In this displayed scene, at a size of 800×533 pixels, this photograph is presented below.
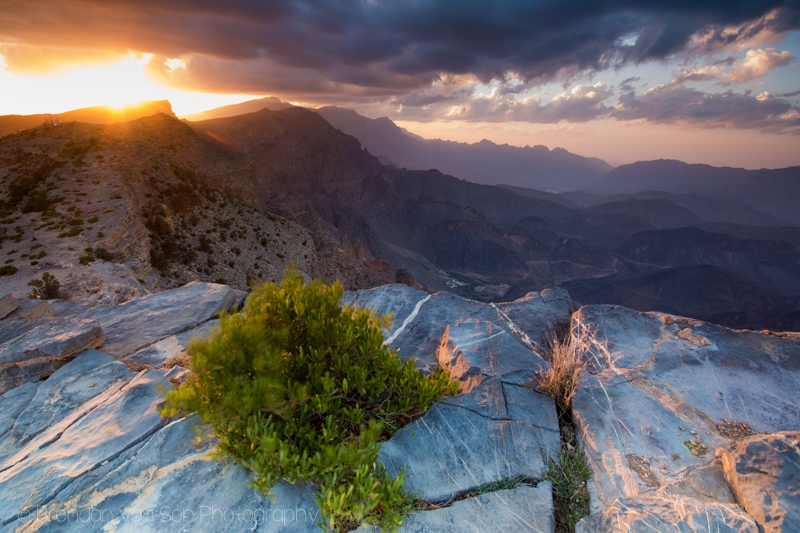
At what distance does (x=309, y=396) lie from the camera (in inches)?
116

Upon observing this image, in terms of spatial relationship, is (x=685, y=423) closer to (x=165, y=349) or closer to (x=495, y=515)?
(x=495, y=515)

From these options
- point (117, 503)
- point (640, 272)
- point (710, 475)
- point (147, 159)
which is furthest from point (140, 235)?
point (640, 272)

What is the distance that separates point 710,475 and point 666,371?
186 cm

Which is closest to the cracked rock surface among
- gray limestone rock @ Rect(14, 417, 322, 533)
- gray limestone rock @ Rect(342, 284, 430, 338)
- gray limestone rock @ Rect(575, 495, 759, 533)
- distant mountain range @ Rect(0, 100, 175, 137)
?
gray limestone rock @ Rect(14, 417, 322, 533)

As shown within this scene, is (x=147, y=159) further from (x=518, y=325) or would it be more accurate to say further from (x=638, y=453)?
(x=638, y=453)

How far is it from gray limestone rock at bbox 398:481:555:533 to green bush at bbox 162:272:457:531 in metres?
0.24

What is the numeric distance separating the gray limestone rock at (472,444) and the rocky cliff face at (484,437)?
15 millimetres

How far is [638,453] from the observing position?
368cm

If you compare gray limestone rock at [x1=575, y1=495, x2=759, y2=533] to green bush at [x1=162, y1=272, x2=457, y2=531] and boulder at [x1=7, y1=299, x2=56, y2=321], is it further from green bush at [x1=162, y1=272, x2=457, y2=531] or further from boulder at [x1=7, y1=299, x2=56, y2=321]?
boulder at [x1=7, y1=299, x2=56, y2=321]

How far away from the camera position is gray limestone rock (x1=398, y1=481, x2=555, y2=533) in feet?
9.55

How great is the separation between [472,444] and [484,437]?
17 centimetres

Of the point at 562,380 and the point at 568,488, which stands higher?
the point at 562,380

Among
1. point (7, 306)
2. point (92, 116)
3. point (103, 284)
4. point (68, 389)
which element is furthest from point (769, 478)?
point (92, 116)

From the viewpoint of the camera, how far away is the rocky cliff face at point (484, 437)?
2.91 m
